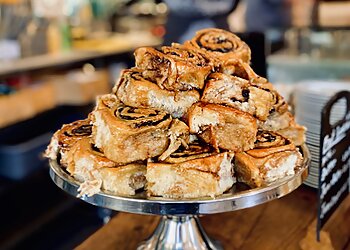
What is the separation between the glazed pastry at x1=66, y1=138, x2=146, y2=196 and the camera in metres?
1.03

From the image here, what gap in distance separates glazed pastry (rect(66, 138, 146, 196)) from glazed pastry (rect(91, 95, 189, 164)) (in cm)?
2

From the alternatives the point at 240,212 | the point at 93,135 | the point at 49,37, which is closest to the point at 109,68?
the point at 49,37

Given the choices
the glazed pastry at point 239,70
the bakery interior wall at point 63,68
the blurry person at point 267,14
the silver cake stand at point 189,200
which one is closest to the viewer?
the silver cake stand at point 189,200

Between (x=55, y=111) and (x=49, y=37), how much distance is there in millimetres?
578

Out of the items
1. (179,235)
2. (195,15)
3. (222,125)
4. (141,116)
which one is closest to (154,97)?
(141,116)

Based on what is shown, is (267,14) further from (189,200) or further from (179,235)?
(189,200)

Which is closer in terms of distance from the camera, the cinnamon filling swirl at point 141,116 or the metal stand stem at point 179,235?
the cinnamon filling swirl at point 141,116

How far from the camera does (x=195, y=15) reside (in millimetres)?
3404

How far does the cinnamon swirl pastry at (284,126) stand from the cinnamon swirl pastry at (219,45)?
18cm

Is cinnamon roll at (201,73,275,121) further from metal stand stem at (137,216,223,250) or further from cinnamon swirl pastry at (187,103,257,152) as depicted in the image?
metal stand stem at (137,216,223,250)

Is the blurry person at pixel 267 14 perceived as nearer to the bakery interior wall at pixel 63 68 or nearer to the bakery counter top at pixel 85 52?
the bakery interior wall at pixel 63 68

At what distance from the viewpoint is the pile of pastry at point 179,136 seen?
103 cm

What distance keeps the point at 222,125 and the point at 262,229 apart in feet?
1.76

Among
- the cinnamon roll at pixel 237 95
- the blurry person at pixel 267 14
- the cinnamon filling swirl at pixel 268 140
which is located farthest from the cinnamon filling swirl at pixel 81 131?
the blurry person at pixel 267 14
